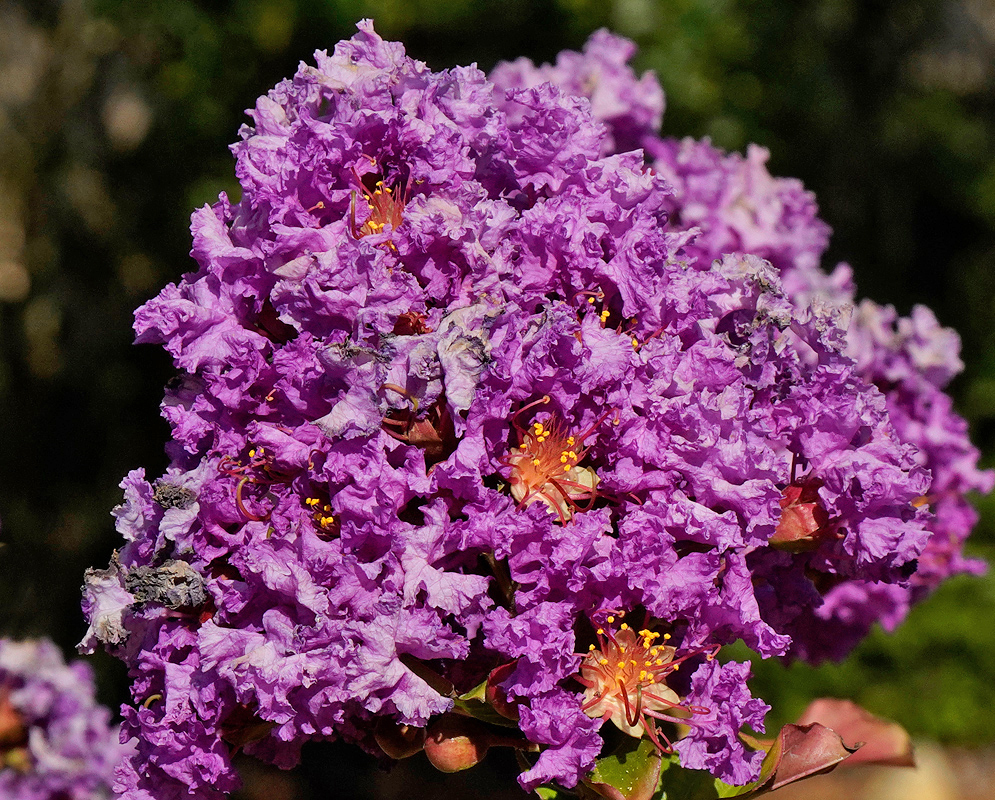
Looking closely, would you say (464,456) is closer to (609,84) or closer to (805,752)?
(805,752)

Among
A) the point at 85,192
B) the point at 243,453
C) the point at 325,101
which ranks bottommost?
the point at 243,453

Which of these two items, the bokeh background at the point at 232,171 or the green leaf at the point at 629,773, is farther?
the bokeh background at the point at 232,171

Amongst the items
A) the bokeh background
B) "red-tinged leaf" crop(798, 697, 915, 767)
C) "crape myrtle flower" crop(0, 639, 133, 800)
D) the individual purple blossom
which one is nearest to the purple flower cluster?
"red-tinged leaf" crop(798, 697, 915, 767)

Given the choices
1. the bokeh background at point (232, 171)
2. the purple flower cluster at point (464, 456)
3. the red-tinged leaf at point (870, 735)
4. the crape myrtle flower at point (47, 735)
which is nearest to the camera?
the purple flower cluster at point (464, 456)

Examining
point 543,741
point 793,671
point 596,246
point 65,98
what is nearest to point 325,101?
point 596,246

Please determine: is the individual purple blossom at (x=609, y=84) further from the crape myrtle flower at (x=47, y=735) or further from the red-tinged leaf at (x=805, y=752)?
the crape myrtle flower at (x=47, y=735)

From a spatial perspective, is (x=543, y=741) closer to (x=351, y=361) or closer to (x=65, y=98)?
(x=351, y=361)

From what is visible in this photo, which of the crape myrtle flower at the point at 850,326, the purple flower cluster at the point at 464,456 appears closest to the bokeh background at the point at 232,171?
the crape myrtle flower at the point at 850,326
